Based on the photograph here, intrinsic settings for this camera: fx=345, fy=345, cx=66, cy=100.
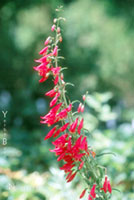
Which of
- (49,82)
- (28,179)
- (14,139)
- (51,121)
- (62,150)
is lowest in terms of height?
(62,150)

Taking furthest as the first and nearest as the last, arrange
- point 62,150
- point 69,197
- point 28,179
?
point 28,179 < point 69,197 < point 62,150

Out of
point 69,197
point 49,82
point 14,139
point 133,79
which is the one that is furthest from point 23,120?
point 69,197

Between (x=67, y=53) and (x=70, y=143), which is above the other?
(x=67, y=53)

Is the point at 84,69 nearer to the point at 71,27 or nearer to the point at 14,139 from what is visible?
the point at 71,27

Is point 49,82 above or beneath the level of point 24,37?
beneath

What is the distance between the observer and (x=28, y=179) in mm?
2457

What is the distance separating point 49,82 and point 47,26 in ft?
2.93

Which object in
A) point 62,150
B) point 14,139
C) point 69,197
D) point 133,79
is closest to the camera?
point 62,150

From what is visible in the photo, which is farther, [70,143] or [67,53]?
[67,53]

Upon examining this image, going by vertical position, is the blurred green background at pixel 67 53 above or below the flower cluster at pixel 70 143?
above

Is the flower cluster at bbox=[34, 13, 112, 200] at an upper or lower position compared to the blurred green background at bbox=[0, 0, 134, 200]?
lower

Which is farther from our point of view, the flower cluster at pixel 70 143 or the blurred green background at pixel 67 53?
the blurred green background at pixel 67 53

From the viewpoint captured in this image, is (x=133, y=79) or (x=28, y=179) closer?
(x=28, y=179)

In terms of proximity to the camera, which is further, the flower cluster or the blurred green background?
the blurred green background
